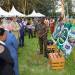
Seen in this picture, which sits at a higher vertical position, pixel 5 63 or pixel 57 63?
pixel 5 63

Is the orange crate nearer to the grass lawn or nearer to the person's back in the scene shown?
the grass lawn

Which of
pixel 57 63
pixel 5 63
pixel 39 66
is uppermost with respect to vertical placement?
pixel 5 63

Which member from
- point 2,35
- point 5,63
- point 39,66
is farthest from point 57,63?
point 5,63

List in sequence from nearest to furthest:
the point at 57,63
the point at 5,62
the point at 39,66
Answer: the point at 5,62 < the point at 57,63 < the point at 39,66

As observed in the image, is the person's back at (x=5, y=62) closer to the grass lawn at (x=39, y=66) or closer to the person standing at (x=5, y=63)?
the person standing at (x=5, y=63)

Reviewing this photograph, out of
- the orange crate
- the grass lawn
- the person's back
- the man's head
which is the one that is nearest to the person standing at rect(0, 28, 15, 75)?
the person's back

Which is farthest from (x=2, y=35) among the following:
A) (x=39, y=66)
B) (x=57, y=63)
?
(x=39, y=66)

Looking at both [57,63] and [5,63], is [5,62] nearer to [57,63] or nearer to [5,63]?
[5,63]

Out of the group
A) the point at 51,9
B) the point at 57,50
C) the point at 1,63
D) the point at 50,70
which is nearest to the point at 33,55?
the point at 57,50

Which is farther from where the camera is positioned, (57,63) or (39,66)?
(39,66)

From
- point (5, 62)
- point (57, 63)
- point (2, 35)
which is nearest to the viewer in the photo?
point (5, 62)

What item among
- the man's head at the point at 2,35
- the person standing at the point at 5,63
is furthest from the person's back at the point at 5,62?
the man's head at the point at 2,35

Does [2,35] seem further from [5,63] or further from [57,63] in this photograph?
[57,63]

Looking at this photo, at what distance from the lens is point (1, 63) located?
448cm
